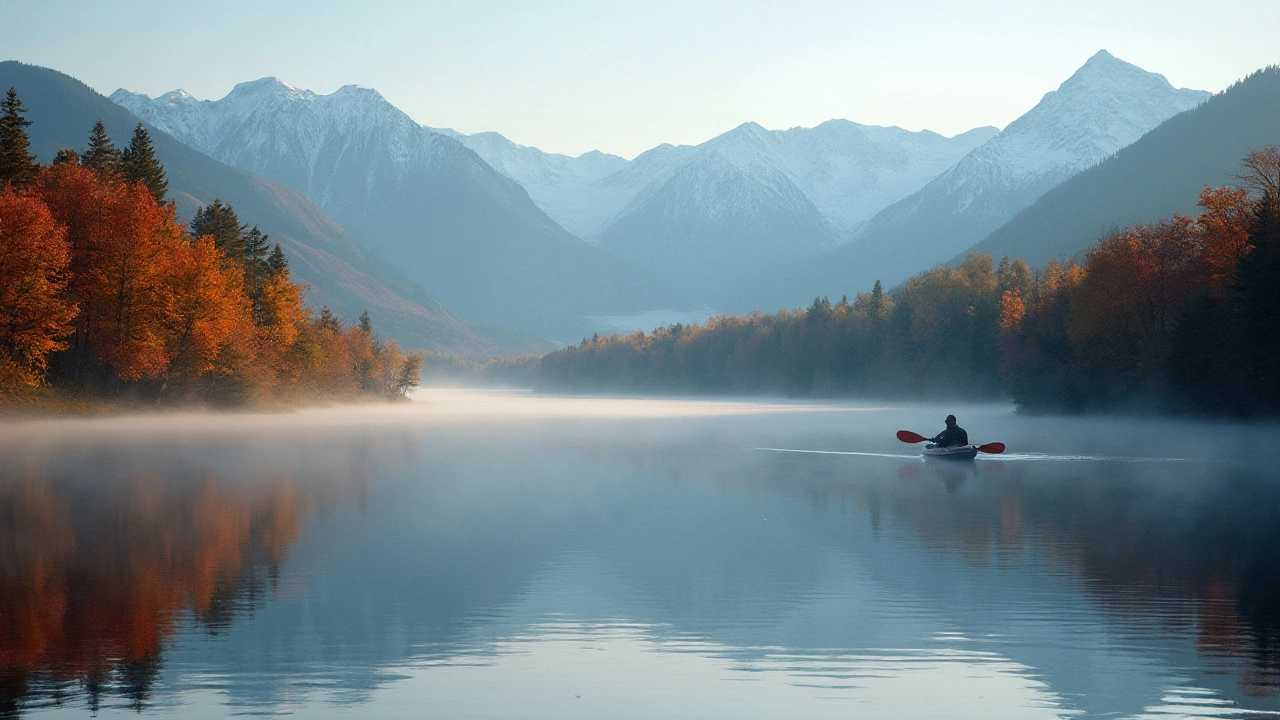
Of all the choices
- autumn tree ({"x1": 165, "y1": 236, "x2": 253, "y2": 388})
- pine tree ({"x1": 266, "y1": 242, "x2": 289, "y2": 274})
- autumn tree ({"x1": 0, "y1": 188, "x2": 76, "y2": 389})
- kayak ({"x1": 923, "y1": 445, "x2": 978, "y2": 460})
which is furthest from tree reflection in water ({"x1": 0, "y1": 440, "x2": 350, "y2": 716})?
pine tree ({"x1": 266, "y1": 242, "x2": 289, "y2": 274})

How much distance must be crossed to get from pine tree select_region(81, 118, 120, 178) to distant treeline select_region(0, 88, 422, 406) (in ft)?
0.56

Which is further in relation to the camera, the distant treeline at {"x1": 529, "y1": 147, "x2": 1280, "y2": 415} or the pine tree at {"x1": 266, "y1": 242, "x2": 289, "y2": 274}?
the pine tree at {"x1": 266, "y1": 242, "x2": 289, "y2": 274}

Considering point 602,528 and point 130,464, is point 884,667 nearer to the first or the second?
point 602,528

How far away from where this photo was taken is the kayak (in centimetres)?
5206

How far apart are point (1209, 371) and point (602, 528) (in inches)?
2227

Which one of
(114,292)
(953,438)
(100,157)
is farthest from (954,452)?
(100,157)

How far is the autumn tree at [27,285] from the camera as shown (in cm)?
5694

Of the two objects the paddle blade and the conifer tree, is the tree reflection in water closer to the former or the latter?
the paddle blade

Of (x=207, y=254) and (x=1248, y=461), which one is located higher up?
(x=207, y=254)

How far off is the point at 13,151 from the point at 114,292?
11.2 m

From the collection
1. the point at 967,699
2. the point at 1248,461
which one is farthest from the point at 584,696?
the point at 1248,461

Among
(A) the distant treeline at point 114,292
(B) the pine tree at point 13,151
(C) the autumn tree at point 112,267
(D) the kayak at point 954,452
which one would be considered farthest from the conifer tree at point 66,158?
(D) the kayak at point 954,452

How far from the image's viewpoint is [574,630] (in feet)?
56.5

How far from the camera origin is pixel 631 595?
Result: 20109 mm
